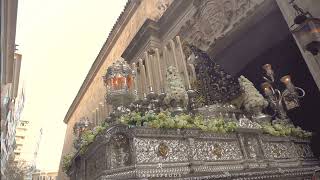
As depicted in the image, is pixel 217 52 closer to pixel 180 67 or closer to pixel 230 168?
pixel 180 67

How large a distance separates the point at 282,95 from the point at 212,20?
2.67 meters

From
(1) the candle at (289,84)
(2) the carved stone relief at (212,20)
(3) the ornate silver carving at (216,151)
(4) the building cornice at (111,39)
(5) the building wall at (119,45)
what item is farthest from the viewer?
(4) the building cornice at (111,39)

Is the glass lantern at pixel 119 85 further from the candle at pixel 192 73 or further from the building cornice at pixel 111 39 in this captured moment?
the building cornice at pixel 111 39

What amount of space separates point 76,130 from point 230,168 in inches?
158

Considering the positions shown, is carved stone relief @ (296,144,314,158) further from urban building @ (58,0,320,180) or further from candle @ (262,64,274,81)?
candle @ (262,64,274,81)

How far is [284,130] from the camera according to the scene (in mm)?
4840

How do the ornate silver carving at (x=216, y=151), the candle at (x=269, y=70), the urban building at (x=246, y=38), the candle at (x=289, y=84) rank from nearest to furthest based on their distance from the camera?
1. the ornate silver carving at (x=216, y=151)
2. the urban building at (x=246, y=38)
3. the candle at (x=289, y=84)
4. the candle at (x=269, y=70)

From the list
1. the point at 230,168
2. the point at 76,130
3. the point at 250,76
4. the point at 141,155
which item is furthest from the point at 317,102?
the point at 76,130

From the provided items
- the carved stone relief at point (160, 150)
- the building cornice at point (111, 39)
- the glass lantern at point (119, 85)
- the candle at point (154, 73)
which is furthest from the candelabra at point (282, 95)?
the building cornice at point (111, 39)

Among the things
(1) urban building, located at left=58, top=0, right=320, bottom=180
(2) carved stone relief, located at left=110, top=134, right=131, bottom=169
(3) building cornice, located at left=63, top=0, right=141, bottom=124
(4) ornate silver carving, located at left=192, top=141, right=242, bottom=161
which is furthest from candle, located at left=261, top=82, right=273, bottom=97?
(3) building cornice, located at left=63, top=0, right=141, bottom=124

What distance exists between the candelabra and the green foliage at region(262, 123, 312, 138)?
0.39 meters

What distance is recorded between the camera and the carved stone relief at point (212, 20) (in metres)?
6.42

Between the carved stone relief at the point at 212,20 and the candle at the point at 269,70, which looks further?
the carved stone relief at the point at 212,20

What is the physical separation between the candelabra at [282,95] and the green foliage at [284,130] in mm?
391
